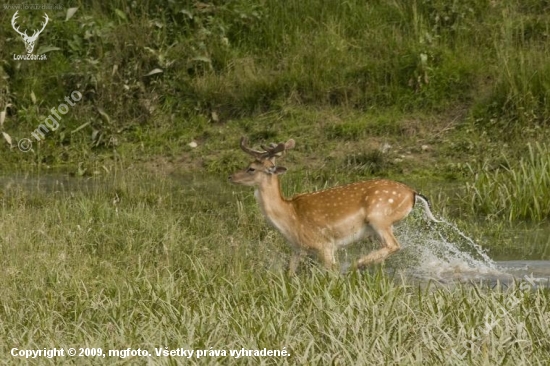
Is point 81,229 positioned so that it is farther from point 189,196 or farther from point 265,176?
point 189,196

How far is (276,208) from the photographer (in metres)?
9.41

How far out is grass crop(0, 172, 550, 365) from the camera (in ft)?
20.5

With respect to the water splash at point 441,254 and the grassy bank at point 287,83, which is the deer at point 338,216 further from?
the grassy bank at point 287,83

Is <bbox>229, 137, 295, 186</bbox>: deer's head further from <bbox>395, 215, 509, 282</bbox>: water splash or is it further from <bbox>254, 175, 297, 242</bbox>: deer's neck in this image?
<bbox>395, 215, 509, 282</bbox>: water splash

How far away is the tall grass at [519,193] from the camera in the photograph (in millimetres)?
10703

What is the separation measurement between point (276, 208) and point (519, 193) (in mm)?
2259

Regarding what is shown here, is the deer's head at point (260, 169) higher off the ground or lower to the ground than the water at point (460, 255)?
higher

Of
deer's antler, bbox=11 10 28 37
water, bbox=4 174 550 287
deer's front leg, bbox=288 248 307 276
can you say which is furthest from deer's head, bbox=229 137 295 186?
deer's antler, bbox=11 10 28 37

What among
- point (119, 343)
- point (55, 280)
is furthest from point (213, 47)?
point (119, 343)

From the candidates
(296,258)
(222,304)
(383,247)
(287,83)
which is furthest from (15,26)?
(222,304)

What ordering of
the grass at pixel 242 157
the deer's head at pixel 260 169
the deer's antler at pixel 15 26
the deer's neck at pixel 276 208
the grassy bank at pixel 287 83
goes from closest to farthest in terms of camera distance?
the grass at pixel 242 157 → the deer's neck at pixel 276 208 → the deer's head at pixel 260 169 → the grassy bank at pixel 287 83 → the deer's antler at pixel 15 26

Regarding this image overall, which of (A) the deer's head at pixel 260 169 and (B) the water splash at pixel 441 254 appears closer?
(B) the water splash at pixel 441 254

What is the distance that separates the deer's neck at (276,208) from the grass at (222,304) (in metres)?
0.19

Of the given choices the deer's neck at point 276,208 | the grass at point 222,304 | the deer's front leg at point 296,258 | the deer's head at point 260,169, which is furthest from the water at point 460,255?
the deer's head at point 260,169
